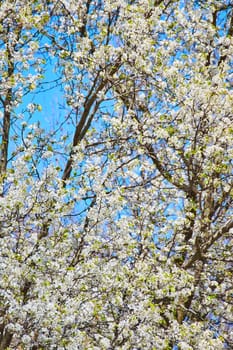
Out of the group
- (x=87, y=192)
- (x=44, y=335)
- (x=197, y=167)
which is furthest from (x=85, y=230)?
(x=197, y=167)

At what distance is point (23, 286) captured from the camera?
16.6 feet

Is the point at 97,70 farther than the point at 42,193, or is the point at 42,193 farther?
the point at 97,70

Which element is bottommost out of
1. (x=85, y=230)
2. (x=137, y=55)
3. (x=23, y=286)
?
(x=23, y=286)

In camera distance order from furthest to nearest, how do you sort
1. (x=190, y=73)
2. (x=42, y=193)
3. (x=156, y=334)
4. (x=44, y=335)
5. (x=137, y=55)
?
(x=190, y=73) < (x=137, y=55) < (x=156, y=334) < (x=42, y=193) < (x=44, y=335)

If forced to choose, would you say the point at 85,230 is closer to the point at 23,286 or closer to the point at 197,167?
the point at 23,286

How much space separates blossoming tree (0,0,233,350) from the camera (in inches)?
201

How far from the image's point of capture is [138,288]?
562 centimetres

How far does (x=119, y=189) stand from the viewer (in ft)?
18.3

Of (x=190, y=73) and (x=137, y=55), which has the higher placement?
(x=190, y=73)

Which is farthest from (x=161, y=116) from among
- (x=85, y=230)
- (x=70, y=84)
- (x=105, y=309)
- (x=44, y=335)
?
(x=44, y=335)

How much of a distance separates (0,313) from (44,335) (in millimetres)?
482

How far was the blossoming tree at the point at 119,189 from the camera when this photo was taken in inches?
201

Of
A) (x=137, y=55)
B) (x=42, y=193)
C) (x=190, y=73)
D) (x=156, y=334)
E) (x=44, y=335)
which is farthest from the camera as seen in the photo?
(x=190, y=73)

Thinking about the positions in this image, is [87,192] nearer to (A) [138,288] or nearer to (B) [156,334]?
(A) [138,288]
